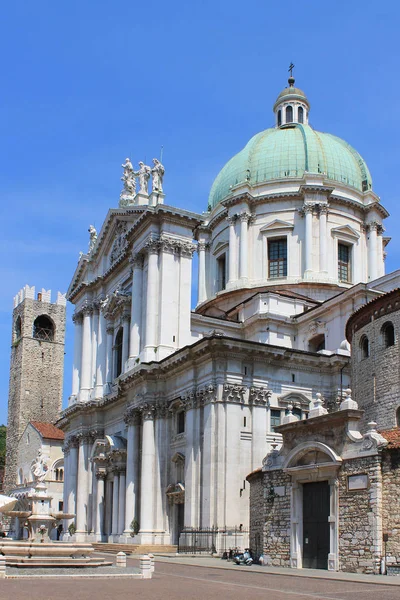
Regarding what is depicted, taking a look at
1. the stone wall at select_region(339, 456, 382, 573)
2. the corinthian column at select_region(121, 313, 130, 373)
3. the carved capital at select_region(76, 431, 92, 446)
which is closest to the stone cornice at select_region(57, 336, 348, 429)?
the corinthian column at select_region(121, 313, 130, 373)

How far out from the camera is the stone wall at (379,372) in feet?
115

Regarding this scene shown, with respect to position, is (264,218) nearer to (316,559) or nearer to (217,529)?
(217,529)

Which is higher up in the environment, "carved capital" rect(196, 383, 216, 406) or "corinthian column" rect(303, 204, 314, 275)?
"corinthian column" rect(303, 204, 314, 275)

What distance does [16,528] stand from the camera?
75.5 metres

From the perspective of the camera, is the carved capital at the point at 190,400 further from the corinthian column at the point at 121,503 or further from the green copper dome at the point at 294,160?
the green copper dome at the point at 294,160

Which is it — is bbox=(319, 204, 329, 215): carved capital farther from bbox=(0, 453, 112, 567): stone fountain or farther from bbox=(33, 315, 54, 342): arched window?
bbox=(33, 315, 54, 342): arched window

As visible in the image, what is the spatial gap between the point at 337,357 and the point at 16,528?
136ft

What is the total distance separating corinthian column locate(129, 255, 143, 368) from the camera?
172 feet

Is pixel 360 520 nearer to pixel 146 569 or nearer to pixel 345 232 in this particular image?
pixel 146 569

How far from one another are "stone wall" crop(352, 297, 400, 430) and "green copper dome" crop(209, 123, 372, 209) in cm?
2681

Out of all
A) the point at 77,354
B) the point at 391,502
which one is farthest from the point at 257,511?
the point at 77,354

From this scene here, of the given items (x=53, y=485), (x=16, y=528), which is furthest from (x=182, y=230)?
(x=53, y=485)

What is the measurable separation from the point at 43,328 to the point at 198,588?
89.8 m

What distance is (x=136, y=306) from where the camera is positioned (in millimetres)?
53531
